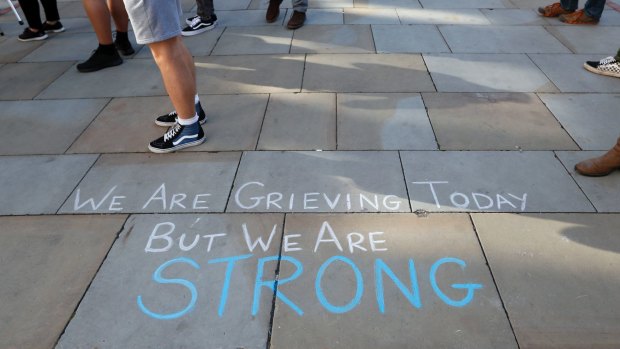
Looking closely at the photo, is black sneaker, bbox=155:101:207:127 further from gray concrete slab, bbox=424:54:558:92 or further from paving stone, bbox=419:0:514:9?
paving stone, bbox=419:0:514:9

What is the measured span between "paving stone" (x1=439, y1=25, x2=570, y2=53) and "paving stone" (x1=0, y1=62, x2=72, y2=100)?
4.70m

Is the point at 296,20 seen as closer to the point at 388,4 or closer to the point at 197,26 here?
the point at 197,26

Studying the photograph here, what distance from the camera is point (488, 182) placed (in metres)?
2.90

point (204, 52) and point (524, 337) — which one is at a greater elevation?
point (204, 52)

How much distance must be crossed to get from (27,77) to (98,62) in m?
0.81

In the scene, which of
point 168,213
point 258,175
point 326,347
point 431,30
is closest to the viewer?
point 326,347

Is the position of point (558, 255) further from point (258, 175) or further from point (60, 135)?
point (60, 135)

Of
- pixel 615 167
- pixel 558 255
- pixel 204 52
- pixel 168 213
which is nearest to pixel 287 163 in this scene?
pixel 168 213

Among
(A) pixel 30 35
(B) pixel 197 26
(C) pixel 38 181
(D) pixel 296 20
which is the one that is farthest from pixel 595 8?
(A) pixel 30 35

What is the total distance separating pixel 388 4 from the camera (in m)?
6.42

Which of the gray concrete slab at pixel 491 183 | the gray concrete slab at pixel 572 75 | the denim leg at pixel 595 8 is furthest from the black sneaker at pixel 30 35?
the denim leg at pixel 595 8

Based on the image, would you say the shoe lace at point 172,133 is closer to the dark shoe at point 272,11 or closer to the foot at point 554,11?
the dark shoe at point 272,11

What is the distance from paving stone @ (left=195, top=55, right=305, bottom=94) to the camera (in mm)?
4242

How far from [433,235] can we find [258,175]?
1.32 metres
